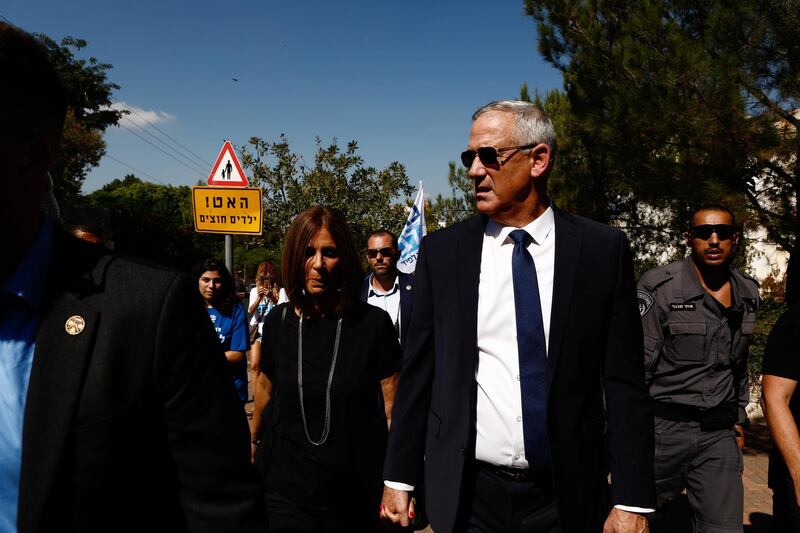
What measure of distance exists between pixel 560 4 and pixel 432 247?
28.9 ft

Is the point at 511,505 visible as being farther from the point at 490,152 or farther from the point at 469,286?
the point at 490,152

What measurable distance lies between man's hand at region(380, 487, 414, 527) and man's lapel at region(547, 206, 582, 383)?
72 cm

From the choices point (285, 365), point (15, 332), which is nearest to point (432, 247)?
point (285, 365)

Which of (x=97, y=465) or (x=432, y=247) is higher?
(x=432, y=247)

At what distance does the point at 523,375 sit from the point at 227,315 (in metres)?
3.45

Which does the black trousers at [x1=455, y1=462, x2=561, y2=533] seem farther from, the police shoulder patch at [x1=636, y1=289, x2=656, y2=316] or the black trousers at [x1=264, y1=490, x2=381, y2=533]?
the police shoulder patch at [x1=636, y1=289, x2=656, y2=316]

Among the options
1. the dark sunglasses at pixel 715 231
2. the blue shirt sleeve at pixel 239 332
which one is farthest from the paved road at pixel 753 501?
the blue shirt sleeve at pixel 239 332

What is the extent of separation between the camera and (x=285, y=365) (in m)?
2.92

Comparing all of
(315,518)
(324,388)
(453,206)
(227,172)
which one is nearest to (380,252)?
(227,172)

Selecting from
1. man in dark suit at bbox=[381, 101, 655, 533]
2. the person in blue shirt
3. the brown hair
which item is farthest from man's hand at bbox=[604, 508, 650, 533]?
the person in blue shirt

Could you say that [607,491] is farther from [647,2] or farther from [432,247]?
[647,2]

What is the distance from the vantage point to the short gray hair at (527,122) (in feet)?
8.09

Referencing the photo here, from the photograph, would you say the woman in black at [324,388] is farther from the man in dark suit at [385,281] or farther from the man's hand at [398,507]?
the man in dark suit at [385,281]

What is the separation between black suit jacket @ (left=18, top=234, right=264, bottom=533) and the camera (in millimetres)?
1103
